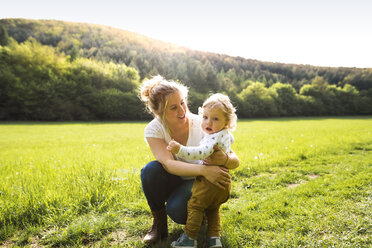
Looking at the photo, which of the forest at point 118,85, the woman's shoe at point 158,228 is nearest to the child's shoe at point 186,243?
the woman's shoe at point 158,228

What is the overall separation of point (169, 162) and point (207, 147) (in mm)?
482

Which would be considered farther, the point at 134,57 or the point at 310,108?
the point at 134,57

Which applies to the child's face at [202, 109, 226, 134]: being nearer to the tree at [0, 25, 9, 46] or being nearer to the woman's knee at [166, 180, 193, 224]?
the woman's knee at [166, 180, 193, 224]

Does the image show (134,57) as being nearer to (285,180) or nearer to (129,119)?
(129,119)

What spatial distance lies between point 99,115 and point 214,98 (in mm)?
38968

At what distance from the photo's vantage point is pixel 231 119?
8.20ft

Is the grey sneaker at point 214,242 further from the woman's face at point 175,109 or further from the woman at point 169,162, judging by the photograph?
→ the woman's face at point 175,109

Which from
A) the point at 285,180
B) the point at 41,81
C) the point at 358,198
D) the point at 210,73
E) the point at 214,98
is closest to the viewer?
the point at 214,98

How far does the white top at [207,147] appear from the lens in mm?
2252

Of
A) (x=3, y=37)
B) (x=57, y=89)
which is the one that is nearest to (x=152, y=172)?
(x=57, y=89)

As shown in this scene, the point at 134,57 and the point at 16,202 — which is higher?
the point at 134,57

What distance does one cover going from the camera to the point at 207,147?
7.51 feet

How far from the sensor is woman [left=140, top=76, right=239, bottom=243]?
2.34m

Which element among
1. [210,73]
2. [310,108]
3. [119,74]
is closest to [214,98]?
[119,74]
